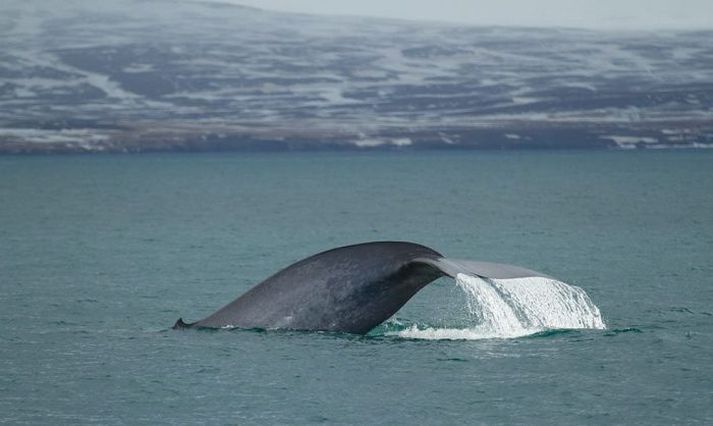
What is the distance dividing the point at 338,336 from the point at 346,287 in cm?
86

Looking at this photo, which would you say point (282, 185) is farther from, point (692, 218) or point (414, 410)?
point (414, 410)

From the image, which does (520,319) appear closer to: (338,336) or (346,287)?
(338,336)

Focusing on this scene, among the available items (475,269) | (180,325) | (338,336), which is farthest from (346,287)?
(180,325)

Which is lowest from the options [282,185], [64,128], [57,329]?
[64,128]

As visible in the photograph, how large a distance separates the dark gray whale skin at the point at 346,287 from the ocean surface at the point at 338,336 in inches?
13.1

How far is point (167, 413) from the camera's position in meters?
14.4

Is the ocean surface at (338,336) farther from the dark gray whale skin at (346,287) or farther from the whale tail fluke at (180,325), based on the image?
the dark gray whale skin at (346,287)

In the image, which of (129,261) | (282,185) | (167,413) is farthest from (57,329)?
(282,185)

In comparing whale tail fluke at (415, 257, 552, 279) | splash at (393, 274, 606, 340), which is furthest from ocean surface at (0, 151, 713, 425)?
whale tail fluke at (415, 257, 552, 279)

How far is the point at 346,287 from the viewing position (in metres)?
15.1

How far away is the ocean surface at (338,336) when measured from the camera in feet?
48.0

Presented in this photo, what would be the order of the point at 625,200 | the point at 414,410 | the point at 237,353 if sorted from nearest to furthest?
the point at 414,410
the point at 237,353
the point at 625,200

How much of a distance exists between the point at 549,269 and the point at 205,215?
81.3 ft

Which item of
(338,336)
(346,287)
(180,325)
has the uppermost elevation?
(346,287)
